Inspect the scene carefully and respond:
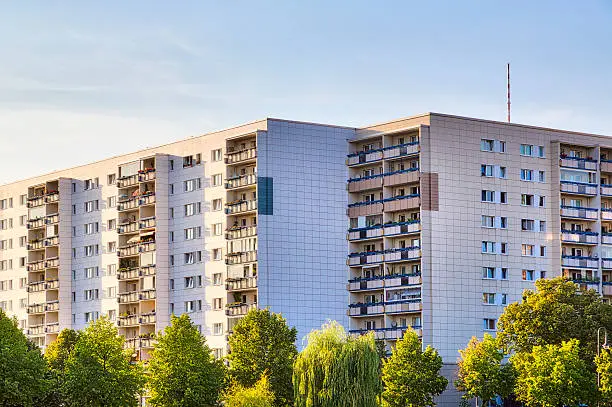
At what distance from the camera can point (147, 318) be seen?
182 meters

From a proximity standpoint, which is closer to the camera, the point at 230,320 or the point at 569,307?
the point at 569,307

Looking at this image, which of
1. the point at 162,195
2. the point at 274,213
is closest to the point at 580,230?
the point at 274,213

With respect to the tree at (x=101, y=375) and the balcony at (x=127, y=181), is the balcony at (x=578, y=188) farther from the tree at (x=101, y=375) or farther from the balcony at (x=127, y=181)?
the tree at (x=101, y=375)

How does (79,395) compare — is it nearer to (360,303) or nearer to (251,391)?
(251,391)

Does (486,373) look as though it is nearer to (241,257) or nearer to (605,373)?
(605,373)

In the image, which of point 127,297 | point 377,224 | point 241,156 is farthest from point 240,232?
point 127,297

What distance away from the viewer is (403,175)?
167m

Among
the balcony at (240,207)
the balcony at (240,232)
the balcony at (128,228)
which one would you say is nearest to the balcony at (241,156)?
the balcony at (240,207)

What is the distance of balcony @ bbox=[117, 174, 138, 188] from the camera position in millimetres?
185625

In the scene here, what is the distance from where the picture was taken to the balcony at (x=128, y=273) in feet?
606

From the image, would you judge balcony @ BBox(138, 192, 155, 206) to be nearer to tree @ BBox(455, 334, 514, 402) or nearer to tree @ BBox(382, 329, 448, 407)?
tree @ BBox(382, 329, 448, 407)

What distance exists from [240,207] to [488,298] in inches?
1223

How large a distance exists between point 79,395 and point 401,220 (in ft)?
163

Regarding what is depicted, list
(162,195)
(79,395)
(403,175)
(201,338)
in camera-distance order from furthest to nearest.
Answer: (162,195) → (403,175) → (201,338) → (79,395)
